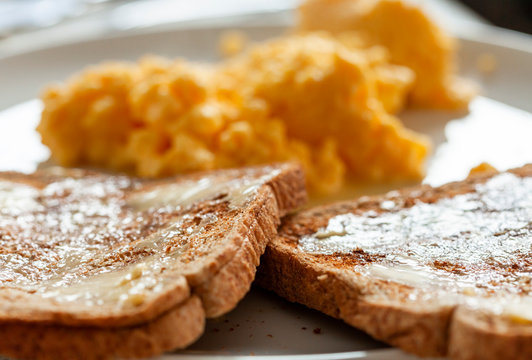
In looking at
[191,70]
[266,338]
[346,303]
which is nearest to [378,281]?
[346,303]

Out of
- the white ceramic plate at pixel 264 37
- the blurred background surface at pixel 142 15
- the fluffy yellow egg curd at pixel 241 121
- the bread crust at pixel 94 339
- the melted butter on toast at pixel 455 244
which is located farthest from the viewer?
the blurred background surface at pixel 142 15

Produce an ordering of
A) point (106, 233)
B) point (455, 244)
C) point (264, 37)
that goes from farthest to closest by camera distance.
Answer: point (264, 37), point (106, 233), point (455, 244)

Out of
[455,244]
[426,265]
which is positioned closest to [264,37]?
[455,244]

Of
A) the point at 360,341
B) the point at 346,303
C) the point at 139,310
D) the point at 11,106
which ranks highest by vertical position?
the point at 11,106

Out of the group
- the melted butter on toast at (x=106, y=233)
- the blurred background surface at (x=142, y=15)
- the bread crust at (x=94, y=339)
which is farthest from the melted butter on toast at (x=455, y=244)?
the blurred background surface at (x=142, y=15)

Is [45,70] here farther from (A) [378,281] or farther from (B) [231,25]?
(A) [378,281]

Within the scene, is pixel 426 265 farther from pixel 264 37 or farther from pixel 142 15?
pixel 142 15

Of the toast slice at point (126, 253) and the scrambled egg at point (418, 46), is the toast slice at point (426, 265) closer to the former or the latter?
the toast slice at point (126, 253)
